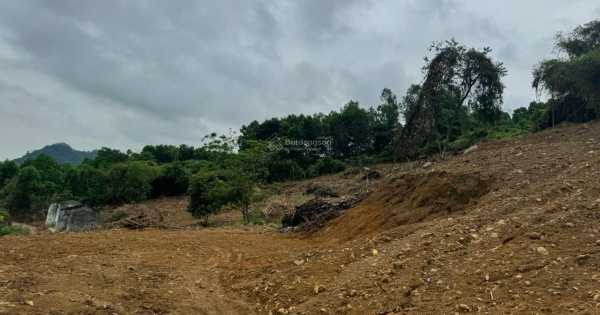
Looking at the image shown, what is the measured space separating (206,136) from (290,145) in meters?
15.7

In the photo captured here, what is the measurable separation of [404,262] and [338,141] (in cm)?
3297

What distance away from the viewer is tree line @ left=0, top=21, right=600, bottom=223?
15297 millimetres

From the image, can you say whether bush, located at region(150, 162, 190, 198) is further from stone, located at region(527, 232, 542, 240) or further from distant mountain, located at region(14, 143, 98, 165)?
distant mountain, located at region(14, 143, 98, 165)

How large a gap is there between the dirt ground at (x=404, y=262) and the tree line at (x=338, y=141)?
7.08 m

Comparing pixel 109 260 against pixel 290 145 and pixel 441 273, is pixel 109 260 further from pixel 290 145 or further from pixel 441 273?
pixel 290 145

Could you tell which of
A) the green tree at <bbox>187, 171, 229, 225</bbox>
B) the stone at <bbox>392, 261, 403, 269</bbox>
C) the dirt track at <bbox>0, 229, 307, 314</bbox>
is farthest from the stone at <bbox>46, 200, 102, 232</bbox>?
the stone at <bbox>392, 261, 403, 269</bbox>

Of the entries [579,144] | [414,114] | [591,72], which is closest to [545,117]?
[591,72]

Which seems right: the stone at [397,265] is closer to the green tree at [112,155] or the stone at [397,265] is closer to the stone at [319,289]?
the stone at [319,289]

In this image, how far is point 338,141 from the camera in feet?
123

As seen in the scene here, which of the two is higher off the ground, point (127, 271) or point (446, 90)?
point (446, 90)

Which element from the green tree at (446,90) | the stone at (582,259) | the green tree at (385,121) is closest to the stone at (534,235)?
the stone at (582,259)

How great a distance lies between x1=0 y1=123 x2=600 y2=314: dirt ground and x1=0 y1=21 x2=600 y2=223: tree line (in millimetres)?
7081

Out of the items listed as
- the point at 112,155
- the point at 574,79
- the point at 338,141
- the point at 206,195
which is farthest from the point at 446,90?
the point at 112,155

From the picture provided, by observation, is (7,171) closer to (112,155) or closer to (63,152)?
(112,155)
